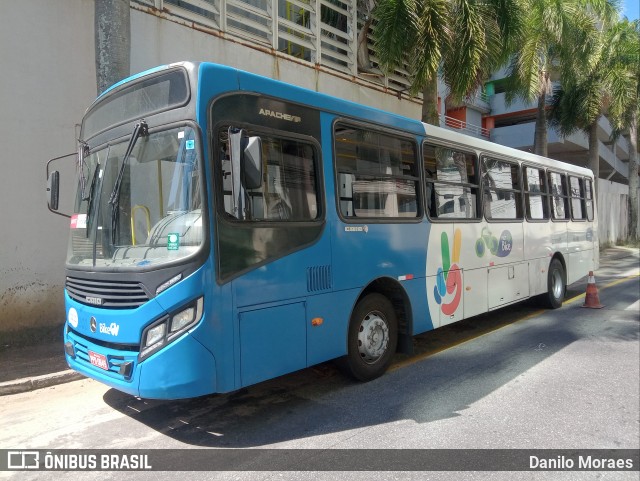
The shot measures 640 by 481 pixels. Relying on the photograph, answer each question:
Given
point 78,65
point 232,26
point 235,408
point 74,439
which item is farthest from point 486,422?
point 232,26

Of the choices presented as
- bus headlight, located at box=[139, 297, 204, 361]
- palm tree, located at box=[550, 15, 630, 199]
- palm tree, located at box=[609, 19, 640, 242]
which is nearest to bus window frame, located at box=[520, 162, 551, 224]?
bus headlight, located at box=[139, 297, 204, 361]

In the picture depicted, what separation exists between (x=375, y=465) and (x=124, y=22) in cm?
700

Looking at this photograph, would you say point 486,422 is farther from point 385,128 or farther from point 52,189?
point 52,189

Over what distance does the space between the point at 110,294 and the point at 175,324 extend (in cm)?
75

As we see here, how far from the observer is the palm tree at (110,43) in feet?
22.7

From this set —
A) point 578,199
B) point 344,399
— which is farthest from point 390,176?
point 578,199

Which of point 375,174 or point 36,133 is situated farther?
point 36,133

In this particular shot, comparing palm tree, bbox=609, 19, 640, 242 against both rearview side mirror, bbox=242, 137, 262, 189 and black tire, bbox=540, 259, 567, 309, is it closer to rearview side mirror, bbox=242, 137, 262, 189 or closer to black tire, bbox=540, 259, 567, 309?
black tire, bbox=540, 259, 567, 309

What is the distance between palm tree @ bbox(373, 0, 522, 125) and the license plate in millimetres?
9562

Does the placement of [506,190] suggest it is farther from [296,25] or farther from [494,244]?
[296,25]

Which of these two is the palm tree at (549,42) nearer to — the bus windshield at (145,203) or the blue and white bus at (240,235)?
the blue and white bus at (240,235)

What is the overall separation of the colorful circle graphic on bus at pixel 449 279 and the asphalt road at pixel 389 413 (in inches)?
29.1

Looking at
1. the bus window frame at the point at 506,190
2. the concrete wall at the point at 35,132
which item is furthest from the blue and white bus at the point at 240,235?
the concrete wall at the point at 35,132

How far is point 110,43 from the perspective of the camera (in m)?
6.99
